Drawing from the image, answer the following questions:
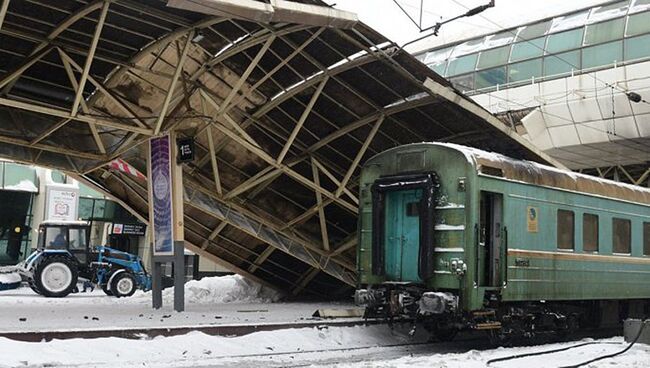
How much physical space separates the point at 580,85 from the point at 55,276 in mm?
18458

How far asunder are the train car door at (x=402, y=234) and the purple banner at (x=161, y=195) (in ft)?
13.8

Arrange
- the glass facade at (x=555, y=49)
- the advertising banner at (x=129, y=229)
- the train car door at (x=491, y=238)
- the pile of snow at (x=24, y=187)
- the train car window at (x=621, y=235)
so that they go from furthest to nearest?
the advertising banner at (x=129, y=229), the pile of snow at (x=24, y=187), the glass facade at (x=555, y=49), the train car window at (x=621, y=235), the train car door at (x=491, y=238)

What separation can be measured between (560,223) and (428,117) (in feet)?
12.6

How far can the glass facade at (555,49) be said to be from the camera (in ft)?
78.6

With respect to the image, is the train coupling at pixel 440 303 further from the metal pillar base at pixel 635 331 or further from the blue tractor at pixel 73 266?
the blue tractor at pixel 73 266

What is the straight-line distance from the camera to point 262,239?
54.6 ft

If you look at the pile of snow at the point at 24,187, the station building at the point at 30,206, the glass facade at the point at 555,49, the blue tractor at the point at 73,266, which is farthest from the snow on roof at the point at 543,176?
the pile of snow at the point at 24,187

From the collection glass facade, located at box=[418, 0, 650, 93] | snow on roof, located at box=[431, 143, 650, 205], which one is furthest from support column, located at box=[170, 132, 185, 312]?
glass facade, located at box=[418, 0, 650, 93]

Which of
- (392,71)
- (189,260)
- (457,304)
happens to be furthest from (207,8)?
(189,260)

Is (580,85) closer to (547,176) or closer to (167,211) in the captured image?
(547,176)

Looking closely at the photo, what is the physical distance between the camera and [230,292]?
62.3 feet

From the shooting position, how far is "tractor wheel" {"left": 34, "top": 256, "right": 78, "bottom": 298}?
71.6 feet

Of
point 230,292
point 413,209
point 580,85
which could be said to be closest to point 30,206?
point 230,292

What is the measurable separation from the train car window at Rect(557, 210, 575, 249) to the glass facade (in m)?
12.8
